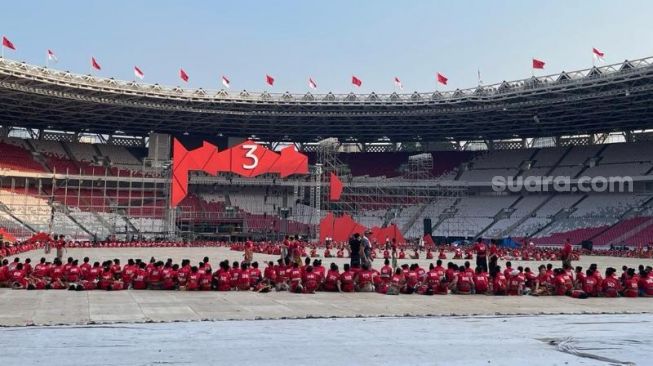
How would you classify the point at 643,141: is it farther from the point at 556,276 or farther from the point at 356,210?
the point at 556,276

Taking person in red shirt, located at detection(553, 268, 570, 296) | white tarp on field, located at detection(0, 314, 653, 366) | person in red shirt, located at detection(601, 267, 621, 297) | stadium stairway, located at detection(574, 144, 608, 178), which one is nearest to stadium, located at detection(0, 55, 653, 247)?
stadium stairway, located at detection(574, 144, 608, 178)

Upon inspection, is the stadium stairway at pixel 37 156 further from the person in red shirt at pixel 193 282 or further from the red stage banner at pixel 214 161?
the person in red shirt at pixel 193 282

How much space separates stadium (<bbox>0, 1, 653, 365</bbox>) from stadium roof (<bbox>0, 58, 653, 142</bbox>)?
20 centimetres

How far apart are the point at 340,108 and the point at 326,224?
1121 cm

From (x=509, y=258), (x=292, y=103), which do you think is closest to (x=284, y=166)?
(x=292, y=103)

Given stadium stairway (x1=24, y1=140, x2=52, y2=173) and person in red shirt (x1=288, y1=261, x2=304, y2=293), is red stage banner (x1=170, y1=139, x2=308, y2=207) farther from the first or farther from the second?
person in red shirt (x1=288, y1=261, x2=304, y2=293)

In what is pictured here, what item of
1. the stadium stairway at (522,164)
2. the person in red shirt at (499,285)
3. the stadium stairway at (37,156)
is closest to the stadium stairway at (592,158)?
the stadium stairway at (522,164)

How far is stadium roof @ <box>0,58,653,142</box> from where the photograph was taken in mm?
40938

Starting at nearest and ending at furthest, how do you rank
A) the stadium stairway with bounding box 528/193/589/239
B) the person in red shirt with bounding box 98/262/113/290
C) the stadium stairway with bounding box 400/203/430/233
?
the person in red shirt with bounding box 98/262/113/290
the stadium stairway with bounding box 528/193/589/239
the stadium stairway with bounding box 400/203/430/233

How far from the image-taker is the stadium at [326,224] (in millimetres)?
8711

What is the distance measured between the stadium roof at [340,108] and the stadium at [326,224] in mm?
202

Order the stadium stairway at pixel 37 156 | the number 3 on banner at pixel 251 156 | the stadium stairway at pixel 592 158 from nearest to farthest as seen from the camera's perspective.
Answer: the number 3 on banner at pixel 251 156 → the stadium stairway at pixel 37 156 → the stadium stairway at pixel 592 158

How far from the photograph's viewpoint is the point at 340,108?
5075cm

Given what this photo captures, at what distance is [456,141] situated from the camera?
64438 mm
